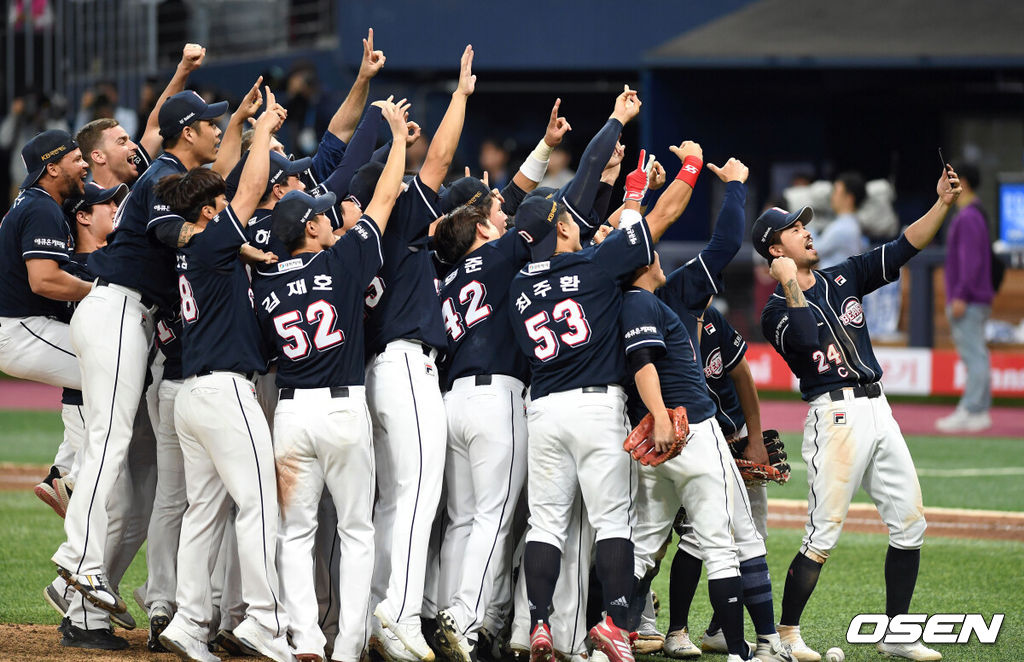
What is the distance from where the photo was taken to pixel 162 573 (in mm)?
5996

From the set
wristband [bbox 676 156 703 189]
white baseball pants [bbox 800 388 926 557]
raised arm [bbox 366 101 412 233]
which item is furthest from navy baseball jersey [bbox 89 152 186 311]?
white baseball pants [bbox 800 388 926 557]

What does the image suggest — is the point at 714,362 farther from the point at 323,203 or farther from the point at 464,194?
the point at 323,203

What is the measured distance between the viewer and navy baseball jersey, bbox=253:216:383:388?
5.54 meters

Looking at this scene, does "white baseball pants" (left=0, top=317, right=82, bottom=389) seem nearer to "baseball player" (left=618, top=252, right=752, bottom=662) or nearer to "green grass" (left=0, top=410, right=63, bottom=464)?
"baseball player" (left=618, top=252, right=752, bottom=662)

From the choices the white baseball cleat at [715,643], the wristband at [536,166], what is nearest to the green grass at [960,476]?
the white baseball cleat at [715,643]

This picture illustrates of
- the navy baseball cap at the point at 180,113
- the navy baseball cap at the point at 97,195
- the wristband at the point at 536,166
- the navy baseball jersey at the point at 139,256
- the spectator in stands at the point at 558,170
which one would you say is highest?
the spectator in stands at the point at 558,170

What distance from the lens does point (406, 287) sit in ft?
19.4

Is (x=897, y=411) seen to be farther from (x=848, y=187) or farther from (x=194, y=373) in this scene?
(x=194, y=373)

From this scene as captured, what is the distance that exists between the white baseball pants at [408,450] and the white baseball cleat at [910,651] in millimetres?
2082

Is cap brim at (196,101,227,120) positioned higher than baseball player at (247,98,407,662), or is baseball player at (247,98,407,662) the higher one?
cap brim at (196,101,227,120)

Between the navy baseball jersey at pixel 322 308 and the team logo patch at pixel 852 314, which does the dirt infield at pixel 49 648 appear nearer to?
the navy baseball jersey at pixel 322 308

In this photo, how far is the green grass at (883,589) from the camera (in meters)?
6.12

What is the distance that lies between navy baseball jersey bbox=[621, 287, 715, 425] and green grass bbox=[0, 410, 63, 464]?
275 inches

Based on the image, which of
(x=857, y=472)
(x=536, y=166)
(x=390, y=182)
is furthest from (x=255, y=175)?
(x=857, y=472)
